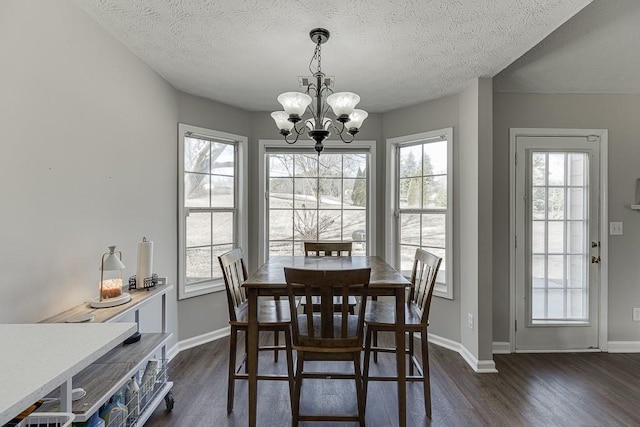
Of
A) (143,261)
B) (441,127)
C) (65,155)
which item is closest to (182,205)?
(143,261)

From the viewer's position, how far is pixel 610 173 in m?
2.90

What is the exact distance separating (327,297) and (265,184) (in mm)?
2081

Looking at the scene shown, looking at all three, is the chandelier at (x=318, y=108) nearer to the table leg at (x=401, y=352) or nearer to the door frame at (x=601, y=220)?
the table leg at (x=401, y=352)

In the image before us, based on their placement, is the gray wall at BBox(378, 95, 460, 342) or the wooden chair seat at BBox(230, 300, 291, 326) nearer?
the wooden chair seat at BBox(230, 300, 291, 326)

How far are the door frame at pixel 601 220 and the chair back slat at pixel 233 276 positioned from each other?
7.87 feet

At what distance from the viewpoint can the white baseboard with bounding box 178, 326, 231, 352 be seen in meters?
2.91

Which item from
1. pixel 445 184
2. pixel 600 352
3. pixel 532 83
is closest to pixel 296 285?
pixel 445 184

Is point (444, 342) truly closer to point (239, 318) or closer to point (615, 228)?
point (615, 228)

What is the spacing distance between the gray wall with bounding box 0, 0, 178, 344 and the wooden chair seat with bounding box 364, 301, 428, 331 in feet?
5.68

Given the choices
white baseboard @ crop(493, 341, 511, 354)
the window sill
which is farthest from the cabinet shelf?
white baseboard @ crop(493, 341, 511, 354)

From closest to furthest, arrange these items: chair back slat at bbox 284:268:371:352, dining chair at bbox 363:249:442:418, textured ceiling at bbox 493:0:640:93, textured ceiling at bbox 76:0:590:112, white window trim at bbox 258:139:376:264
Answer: chair back slat at bbox 284:268:371:352 → textured ceiling at bbox 76:0:590:112 → dining chair at bbox 363:249:442:418 → textured ceiling at bbox 493:0:640:93 → white window trim at bbox 258:139:376:264

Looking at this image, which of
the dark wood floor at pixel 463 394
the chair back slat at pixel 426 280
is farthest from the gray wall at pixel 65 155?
the chair back slat at pixel 426 280

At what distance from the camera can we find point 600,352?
289 cm

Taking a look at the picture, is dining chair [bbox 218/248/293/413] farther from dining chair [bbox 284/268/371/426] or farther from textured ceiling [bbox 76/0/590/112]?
textured ceiling [bbox 76/0/590/112]
